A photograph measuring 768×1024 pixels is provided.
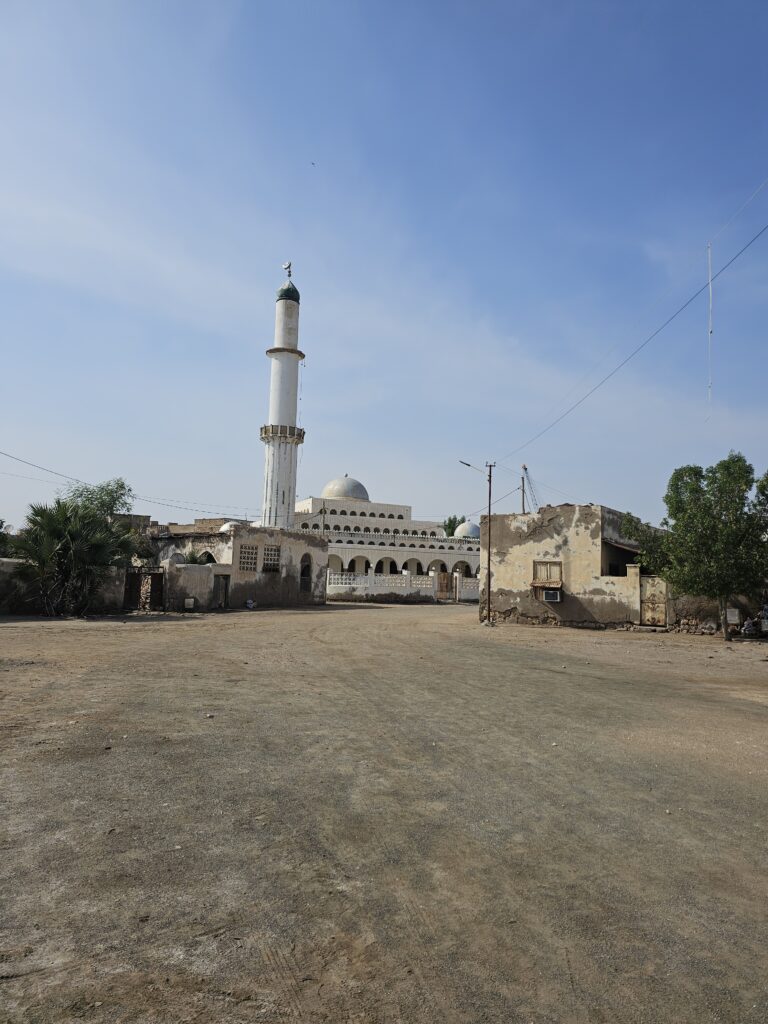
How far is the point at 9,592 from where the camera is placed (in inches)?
886

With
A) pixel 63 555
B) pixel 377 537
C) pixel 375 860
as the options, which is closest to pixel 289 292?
pixel 377 537

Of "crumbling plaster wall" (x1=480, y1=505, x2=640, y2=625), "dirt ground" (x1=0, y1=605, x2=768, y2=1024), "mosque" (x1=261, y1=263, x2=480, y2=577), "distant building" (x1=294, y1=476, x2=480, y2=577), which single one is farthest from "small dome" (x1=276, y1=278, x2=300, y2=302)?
"dirt ground" (x1=0, y1=605, x2=768, y2=1024)

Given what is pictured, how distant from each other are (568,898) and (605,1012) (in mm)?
860

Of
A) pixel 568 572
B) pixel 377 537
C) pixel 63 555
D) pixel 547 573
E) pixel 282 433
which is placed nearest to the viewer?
pixel 63 555

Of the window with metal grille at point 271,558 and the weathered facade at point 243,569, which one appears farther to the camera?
the window with metal grille at point 271,558

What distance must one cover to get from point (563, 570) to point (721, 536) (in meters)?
6.44

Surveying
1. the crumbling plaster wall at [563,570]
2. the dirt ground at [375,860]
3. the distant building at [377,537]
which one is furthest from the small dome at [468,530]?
the dirt ground at [375,860]

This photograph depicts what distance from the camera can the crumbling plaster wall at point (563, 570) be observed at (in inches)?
961

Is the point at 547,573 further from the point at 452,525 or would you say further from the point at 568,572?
the point at 452,525

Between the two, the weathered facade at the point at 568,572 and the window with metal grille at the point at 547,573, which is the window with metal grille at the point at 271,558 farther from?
the window with metal grille at the point at 547,573

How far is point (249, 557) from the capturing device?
33375 mm

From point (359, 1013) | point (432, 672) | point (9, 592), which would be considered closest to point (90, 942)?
Result: point (359, 1013)

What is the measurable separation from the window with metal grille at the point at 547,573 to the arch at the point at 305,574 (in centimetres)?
1473

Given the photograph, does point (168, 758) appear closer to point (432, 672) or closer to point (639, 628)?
point (432, 672)
